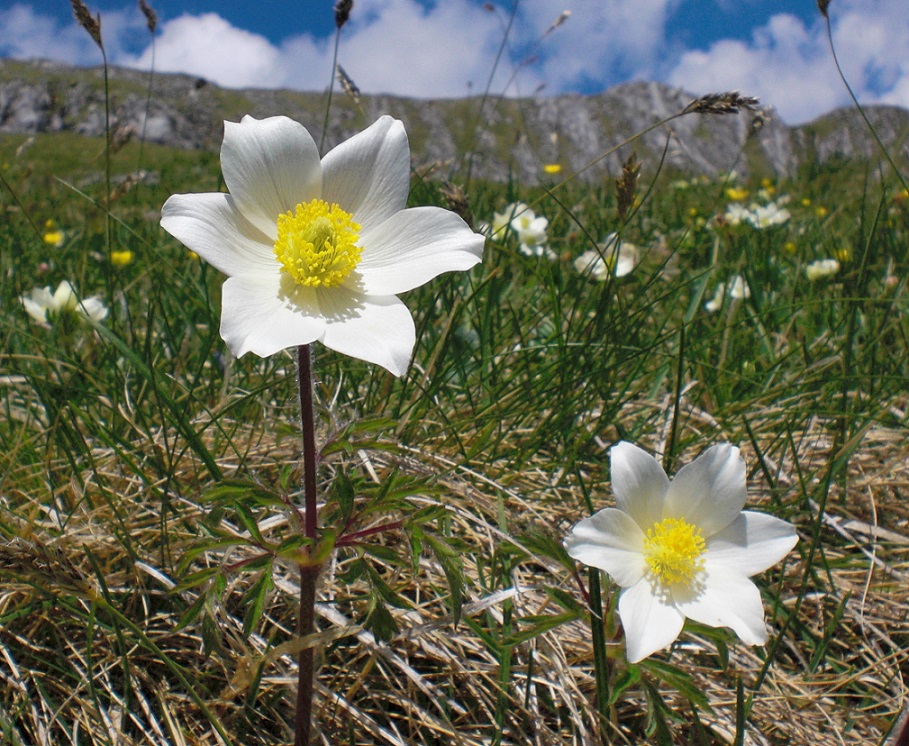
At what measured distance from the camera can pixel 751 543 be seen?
155 cm

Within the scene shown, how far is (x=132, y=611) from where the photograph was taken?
1.80m

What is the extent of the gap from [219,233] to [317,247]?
0.20 m

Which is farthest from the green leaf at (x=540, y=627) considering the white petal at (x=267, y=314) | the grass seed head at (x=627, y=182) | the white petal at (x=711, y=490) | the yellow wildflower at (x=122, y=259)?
the yellow wildflower at (x=122, y=259)

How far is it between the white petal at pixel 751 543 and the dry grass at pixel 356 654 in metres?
0.08

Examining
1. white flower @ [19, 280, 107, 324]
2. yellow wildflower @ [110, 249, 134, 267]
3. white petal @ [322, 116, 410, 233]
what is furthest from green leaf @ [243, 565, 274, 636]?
yellow wildflower @ [110, 249, 134, 267]

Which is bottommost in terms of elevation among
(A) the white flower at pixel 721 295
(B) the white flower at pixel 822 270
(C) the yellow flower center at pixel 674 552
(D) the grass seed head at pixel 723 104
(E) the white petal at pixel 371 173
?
(C) the yellow flower center at pixel 674 552

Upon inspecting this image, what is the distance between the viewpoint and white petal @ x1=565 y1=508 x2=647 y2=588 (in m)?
1.41

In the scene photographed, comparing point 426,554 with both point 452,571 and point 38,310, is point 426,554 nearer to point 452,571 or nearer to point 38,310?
point 452,571

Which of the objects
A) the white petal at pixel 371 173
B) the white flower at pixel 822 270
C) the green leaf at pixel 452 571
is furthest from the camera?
the white flower at pixel 822 270

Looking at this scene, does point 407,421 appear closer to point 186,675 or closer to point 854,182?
point 186,675

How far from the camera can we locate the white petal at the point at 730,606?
54.1 inches

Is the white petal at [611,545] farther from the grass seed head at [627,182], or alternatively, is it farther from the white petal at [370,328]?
the grass seed head at [627,182]

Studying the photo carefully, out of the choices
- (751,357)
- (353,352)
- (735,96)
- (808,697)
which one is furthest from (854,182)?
(353,352)

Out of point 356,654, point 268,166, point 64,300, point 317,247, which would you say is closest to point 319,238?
point 317,247
